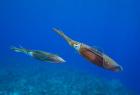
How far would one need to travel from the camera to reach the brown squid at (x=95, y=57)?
3.52ft

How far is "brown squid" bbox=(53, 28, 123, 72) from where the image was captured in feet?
3.52

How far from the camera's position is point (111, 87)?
18250mm

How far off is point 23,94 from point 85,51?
1375 centimetres

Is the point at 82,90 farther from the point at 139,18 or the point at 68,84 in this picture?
the point at 139,18

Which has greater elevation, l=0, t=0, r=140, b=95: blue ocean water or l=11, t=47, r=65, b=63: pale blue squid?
l=0, t=0, r=140, b=95: blue ocean water

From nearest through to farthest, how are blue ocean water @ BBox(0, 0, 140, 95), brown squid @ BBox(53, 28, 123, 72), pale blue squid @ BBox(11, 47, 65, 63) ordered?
brown squid @ BBox(53, 28, 123, 72) < pale blue squid @ BBox(11, 47, 65, 63) < blue ocean water @ BBox(0, 0, 140, 95)

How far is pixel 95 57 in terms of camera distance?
3.59ft

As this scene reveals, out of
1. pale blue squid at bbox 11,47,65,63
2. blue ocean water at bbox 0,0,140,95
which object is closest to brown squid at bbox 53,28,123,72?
pale blue squid at bbox 11,47,65,63

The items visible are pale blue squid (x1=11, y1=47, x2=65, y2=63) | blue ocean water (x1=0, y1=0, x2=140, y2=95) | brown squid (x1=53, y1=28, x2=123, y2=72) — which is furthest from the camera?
blue ocean water (x1=0, y1=0, x2=140, y2=95)

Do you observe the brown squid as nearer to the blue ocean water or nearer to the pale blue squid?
the pale blue squid

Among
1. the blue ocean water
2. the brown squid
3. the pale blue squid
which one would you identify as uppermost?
the blue ocean water

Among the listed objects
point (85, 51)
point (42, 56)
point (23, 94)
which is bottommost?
point (85, 51)

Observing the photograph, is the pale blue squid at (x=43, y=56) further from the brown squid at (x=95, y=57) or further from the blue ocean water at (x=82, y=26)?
the blue ocean water at (x=82, y=26)

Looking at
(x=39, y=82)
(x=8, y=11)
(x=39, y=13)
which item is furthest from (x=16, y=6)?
(x=39, y=82)
